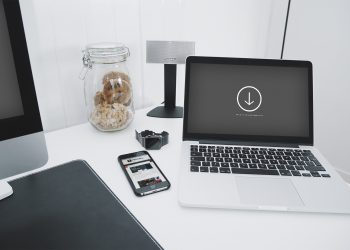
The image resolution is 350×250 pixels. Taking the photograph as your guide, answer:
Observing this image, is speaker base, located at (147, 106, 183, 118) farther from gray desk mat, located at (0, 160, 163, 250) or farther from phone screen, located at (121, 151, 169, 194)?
gray desk mat, located at (0, 160, 163, 250)

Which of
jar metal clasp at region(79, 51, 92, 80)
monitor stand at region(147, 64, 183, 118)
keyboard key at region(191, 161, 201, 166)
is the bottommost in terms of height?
keyboard key at region(191, 161, 201, 166)

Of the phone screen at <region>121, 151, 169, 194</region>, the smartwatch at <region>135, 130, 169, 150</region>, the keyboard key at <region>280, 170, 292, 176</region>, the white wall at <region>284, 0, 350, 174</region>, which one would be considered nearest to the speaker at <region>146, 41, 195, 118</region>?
the smartwatch at <region>135, 130, 169, 150</region>

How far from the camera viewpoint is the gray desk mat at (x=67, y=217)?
49 cm

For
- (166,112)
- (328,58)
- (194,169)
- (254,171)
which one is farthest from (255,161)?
(328,58)

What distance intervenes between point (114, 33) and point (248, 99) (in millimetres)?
489

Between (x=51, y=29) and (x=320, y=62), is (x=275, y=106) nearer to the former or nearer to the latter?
(x=51, y=29)

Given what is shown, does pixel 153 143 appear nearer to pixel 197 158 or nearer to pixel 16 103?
pixel 197 158

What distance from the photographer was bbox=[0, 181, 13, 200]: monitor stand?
23.1 inches

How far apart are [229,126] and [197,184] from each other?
9.5 inches

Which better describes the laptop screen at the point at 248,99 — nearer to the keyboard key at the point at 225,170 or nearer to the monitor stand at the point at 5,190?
the keyboard key at the point at 225,170

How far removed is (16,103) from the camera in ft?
1.79

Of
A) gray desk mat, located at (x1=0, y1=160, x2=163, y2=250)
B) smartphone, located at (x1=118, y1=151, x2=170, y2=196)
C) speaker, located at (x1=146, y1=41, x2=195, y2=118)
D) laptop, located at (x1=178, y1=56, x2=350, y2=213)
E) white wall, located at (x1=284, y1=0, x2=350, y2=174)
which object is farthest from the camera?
white wall, located at (x1=284, y1=0, x2=350, y2=174)

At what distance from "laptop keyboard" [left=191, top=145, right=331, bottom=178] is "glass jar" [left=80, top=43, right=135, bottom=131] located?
0.25m

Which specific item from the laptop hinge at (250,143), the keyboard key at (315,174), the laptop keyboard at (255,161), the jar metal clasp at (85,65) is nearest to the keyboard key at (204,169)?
the laptop keyboard at (255,161)
